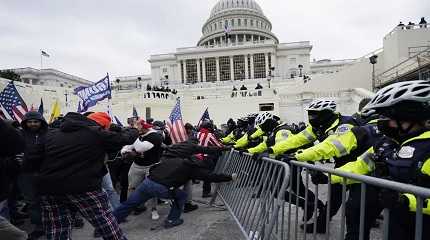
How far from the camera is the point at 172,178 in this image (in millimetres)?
5453

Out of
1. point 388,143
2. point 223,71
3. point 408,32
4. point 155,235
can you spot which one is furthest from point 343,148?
point 223,71

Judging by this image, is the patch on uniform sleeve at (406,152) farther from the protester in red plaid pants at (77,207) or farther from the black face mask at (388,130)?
the protester in red plaid pants at (77,207)

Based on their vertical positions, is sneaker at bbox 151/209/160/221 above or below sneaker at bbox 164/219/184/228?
below

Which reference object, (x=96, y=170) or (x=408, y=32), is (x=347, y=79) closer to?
(x=408, y=32)

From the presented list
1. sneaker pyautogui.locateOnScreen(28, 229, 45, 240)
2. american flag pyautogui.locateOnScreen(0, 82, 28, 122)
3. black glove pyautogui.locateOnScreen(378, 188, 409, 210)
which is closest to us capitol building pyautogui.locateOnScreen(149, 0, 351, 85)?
american flag pyautogui.locateOnScreen(0, 82, 28, 122)

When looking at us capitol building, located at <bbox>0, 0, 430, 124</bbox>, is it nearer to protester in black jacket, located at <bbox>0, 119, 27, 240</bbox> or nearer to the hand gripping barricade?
the hand gripping barricade

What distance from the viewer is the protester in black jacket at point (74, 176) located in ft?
12.2

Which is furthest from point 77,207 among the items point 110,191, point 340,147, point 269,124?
point 269,124

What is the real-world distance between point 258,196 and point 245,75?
238ft

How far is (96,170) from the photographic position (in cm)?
386

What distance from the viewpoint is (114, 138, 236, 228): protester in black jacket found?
212 inches

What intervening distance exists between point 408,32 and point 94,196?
3382cm

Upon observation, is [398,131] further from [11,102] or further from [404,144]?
[11,102]

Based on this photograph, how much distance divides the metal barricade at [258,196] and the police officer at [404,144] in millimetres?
1024
